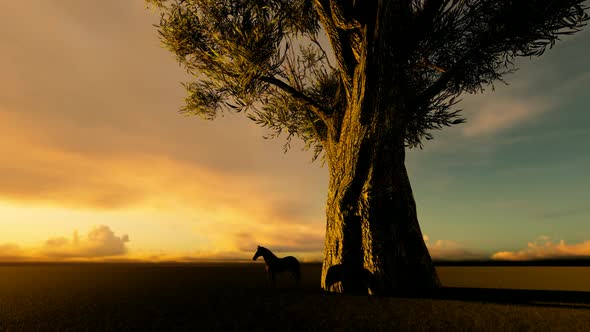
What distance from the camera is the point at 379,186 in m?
13.8

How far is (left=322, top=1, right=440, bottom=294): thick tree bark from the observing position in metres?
13.3

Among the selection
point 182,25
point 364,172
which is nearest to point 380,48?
point 364,172

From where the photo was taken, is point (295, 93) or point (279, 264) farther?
point (295, 93)

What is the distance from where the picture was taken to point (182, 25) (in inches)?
699

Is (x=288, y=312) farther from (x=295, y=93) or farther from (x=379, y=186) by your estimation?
(x=295, y=93)

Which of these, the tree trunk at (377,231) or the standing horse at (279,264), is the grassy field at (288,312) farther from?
the standing horse at (279,264)

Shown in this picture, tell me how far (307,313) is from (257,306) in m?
1.53

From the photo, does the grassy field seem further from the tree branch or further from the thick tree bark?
the tree branch

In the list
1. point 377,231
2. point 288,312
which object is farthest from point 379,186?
point 288,312

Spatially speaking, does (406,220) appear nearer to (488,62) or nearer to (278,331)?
(278,331)

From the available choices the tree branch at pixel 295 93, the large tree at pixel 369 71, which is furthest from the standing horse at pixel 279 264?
the tree branch at pixel 295 93

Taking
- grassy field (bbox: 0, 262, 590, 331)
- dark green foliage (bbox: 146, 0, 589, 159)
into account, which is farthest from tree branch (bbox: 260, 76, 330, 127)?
grassy field (bbox: 0, 262, 590, 331)

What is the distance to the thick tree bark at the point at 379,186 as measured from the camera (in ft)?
43.7

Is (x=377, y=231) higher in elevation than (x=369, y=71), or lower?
lower
